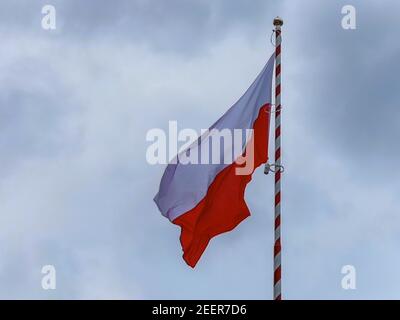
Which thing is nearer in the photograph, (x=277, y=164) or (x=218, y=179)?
(x=277, y=164)

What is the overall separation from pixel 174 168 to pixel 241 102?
3.38 m

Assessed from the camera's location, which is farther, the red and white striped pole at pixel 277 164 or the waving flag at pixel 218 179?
the waving flag at pixel 218 179

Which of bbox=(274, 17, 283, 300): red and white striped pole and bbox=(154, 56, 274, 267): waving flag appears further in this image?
bbox=(154, 56, 274, 267): waving flag

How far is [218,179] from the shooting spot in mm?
31062

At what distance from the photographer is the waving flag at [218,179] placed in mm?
30516

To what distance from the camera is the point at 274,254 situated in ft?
95.9

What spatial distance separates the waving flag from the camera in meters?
30.5

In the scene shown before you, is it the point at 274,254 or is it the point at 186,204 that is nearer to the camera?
the point at 274,254
